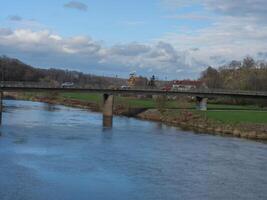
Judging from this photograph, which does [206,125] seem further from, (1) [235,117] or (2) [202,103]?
(2) [202,103]

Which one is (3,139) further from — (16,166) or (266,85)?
(266,85)

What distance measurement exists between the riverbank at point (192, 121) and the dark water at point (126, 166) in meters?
8.89

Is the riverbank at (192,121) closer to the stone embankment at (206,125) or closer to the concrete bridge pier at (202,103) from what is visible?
the stone embankment at (206,125)

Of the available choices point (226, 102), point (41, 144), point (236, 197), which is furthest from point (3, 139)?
point (226, 102)

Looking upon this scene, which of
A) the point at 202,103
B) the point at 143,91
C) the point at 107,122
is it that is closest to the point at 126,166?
the point at 107,122

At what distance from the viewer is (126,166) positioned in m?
44.8

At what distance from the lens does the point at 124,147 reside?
187ft

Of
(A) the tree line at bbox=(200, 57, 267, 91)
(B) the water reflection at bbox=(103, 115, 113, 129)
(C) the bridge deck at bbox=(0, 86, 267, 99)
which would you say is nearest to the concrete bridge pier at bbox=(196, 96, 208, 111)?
(C) the bridge deck at bbox=(0, 86, 267, 99)

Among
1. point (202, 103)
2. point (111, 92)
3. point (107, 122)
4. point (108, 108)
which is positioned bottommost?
point (107, 122)

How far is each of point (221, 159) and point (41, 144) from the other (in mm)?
18213

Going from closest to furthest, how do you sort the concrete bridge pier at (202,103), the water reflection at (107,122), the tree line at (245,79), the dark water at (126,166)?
the dark water at (126,166) → the water reflection at (107,122) → the concrete bridge pier at (202,103) → the tree line at (245,79)

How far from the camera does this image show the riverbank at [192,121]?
8081 cm

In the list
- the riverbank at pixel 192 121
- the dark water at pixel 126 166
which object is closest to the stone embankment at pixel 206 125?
the riverbank at pixel 192 121

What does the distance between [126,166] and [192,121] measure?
56.2m
